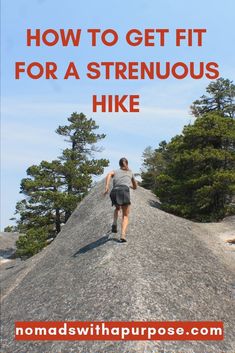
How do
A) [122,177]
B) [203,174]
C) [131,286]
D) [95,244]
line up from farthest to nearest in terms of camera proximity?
[203,174] < [95,244] < [122,177] < [131,286]

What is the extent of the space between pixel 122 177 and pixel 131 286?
4.32 metres

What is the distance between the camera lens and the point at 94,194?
28156 millimetres

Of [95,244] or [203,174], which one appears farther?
[203,174]

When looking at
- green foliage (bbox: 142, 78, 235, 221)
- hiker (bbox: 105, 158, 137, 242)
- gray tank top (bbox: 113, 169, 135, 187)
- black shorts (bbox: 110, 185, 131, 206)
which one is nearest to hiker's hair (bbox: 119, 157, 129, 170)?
hiker (bbox: 105, 158, 137, 242)

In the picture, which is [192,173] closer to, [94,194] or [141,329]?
[94,194]

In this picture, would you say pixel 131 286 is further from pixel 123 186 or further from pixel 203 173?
pixel 203 173

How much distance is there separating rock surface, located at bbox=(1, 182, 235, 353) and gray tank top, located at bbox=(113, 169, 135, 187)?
249 cm

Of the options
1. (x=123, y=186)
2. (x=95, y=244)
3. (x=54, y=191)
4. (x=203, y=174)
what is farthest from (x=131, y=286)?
(x=54, y=191)

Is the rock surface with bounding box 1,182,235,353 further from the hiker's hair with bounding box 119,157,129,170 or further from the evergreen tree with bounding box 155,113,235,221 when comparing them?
the evergreen tree with bounding box 155,113,235,221

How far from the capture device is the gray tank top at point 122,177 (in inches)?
601

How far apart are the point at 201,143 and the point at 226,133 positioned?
213cm

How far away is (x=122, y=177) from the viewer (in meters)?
15.4

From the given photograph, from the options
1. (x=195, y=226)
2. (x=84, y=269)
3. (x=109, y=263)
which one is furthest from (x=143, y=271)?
(x=195, y=226)

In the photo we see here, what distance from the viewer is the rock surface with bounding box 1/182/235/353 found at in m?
11.6
